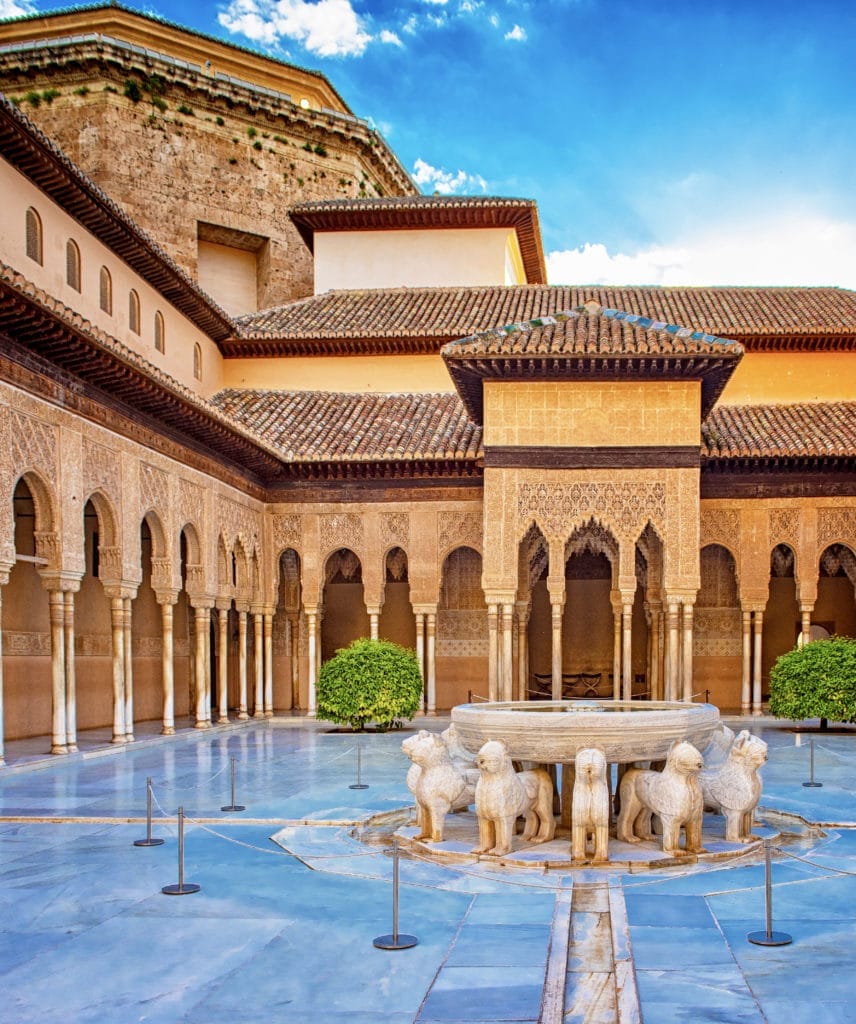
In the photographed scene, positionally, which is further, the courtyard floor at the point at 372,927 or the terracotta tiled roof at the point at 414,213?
the terracotta tiled roof at the point at 414,213

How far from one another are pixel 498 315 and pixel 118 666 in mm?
12718

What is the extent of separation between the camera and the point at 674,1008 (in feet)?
16.5

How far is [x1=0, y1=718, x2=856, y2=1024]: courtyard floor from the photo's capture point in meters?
5.15

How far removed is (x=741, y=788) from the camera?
8680mm

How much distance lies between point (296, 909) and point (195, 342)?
18.7 m

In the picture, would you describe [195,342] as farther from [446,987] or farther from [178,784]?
[446,987]

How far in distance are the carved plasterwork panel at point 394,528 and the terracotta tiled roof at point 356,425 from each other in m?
1.43

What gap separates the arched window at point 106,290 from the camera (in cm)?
1970

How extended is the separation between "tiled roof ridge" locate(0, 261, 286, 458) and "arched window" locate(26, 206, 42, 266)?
1818mm

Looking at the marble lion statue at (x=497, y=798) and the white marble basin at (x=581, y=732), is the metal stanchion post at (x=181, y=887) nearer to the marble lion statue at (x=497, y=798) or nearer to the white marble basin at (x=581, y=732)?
the marble lion statue at (x=497, y=798)

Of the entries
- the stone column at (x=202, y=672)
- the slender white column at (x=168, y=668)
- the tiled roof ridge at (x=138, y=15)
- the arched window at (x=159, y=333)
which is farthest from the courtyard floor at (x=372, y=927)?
the tiled roof ridge at (x=138, y=15)

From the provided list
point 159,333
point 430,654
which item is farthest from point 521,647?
point 159,333

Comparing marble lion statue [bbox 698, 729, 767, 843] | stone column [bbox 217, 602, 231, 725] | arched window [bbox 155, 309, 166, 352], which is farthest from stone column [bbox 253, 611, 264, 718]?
marble lion statue [bbox 698, 729, 767, 843]

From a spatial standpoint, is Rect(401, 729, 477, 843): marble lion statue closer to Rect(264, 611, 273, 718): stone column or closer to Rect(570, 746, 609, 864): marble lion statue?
Rect(570, 746, 609, 864): marble lion statue
